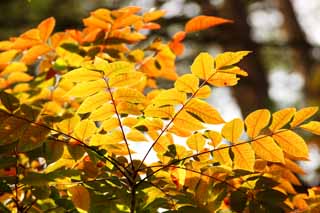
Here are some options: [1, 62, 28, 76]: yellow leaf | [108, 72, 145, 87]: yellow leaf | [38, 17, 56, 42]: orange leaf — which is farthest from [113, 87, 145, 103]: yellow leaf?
[1, 62, 28, 76]: yellow leaf

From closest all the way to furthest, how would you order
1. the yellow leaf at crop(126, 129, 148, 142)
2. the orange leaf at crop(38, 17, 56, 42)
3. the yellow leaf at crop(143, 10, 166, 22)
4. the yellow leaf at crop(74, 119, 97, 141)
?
the yellow leaf at crop(74, 119, 97, 141) < the yellow leaf at crop(126, 129, 148, 142) < the orange leaf at crop(38, 17, 56, 42) < the yellow leaf at crop(143, 10, 166, 22)

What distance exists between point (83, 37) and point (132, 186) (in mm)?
639

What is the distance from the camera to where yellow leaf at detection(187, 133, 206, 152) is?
88cm

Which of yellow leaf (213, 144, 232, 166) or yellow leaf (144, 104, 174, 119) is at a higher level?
yellow leaf (144, 104, 174, 119)

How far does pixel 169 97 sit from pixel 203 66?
0.26ft

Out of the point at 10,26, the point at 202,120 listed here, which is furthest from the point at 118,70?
the point at 10,26

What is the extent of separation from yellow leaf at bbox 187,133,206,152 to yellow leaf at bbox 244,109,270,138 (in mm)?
96

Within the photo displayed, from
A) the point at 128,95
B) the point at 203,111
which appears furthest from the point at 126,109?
the point at 203,111

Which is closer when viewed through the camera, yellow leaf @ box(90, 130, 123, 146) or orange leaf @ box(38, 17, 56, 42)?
yellow leaf @ box(90, 130, 123, 146)

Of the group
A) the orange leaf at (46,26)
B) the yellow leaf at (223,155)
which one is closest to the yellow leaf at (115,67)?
the yellow leaf at (223,155)

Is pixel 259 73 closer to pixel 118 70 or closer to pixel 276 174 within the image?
pixel 276 174

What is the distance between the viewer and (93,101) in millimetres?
804

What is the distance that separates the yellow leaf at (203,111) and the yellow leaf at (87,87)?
0.51 ft

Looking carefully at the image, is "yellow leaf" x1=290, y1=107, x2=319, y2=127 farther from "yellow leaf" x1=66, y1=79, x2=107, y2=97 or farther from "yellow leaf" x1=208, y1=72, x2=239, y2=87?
"yellow leaf" x1=66, y1=79, x2=107, y2=97
